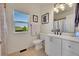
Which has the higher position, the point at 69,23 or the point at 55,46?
the point at 69,23

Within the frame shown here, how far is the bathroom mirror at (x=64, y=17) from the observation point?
128 centimetres

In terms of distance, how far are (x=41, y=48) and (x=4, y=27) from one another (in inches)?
24.2

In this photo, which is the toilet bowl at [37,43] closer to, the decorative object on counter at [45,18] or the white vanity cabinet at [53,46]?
the white vanity cabinet at [53,46]

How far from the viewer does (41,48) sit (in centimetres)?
139

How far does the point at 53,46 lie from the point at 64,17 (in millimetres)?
456

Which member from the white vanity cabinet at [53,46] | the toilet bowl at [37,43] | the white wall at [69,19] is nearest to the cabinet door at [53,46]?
the white vanity cabinet at [53,46]

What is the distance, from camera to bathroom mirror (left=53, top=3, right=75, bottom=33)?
50.2 inches

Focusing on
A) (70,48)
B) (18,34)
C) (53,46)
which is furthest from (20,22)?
(70,48)

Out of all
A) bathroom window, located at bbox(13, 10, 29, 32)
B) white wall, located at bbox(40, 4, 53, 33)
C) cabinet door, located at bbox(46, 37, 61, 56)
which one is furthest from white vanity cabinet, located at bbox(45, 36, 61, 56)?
bathroom window, located at bbox(13, 10, 29, 32)

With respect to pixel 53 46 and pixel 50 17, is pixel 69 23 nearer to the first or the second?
pixel 50 17

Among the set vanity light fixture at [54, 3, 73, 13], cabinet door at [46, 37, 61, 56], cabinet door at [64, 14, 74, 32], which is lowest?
cabinet door at [46, 37, 61, 56]

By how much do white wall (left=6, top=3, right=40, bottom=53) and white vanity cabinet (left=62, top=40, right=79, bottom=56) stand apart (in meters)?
0.48

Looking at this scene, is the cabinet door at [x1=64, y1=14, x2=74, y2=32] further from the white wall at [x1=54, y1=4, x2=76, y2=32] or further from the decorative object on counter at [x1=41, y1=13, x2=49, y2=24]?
the decorative object on counter at [x1=41, y1=13, x2=49, y2=24]

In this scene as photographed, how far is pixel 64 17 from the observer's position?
1.33 m
